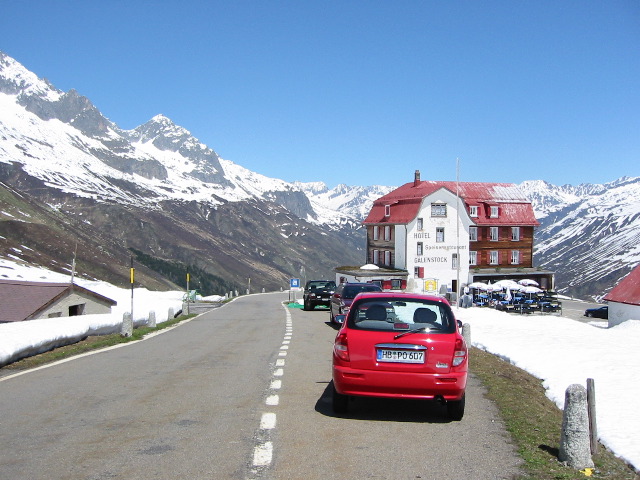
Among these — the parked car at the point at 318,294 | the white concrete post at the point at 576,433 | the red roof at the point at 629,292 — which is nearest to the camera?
the white concrete post at the point at 576,433

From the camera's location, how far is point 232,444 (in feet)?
22.5

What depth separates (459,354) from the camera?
8305mm

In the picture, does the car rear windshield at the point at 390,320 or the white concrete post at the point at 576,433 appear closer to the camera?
the white concrete post at the point at 576,433

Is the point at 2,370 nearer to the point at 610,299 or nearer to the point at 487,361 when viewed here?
the point at 487,361

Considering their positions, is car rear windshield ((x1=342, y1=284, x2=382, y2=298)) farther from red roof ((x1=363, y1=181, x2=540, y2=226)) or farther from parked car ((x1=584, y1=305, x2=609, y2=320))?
red roof ((x1=363, y1=181, x2=540, y2=226))

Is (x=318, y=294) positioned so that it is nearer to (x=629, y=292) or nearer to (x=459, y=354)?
(x=629, y=292)

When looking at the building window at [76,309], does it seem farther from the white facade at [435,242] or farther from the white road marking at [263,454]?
the white road marking at [263,454]

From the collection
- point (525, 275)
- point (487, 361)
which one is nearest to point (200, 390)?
point (487, 361)

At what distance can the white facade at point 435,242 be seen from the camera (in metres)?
66.6

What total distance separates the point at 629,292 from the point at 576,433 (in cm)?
3404

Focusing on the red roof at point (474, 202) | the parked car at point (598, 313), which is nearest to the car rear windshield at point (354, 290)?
the parked car at point (598, 313)

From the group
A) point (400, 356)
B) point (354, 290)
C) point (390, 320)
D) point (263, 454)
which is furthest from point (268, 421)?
point (354, 290)

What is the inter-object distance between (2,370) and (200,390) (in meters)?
5.15

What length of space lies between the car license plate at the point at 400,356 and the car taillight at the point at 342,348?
1.39 feet
